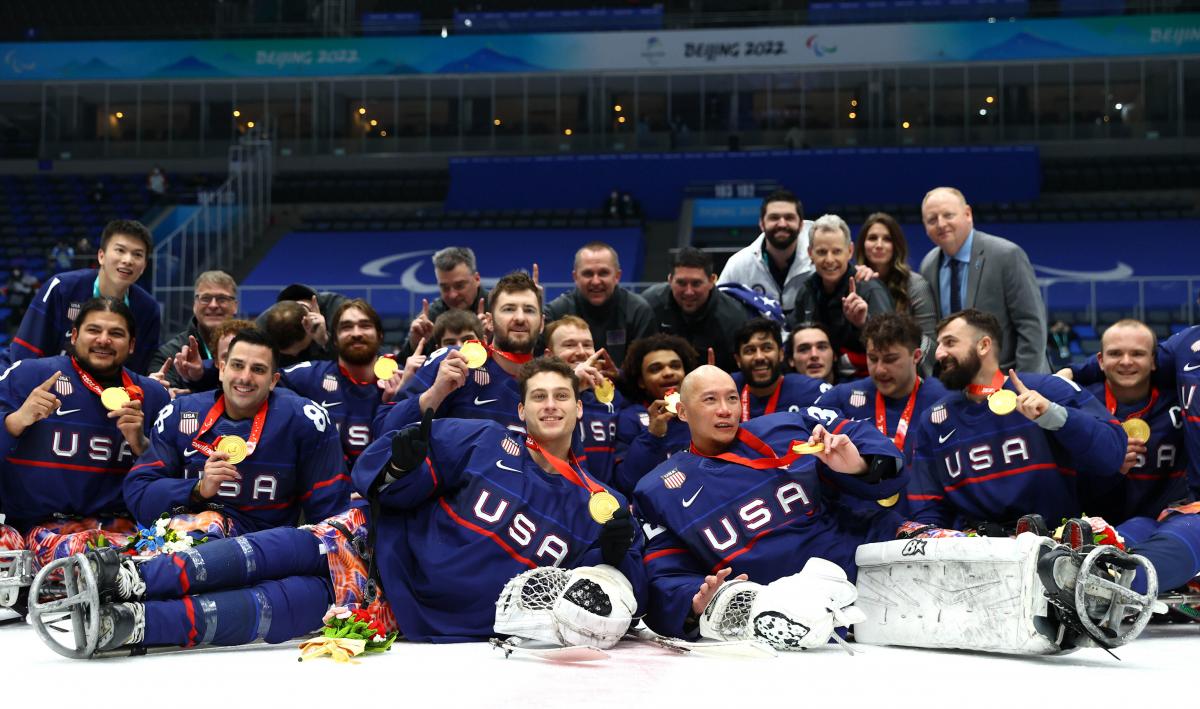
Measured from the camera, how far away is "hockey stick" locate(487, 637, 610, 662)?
424 cm

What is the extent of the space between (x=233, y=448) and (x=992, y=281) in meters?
4.01

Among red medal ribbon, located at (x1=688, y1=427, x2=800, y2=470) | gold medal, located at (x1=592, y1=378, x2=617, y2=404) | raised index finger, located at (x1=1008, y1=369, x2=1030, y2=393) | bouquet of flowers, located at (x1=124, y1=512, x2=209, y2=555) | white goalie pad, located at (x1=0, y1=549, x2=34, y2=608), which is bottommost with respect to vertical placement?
white goalie pad, located at (x1=0, y1=549, x2=34, y2=608)

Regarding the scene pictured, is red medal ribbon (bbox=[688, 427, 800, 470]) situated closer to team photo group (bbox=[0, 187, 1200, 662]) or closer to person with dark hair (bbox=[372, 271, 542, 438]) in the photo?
team photo group (bbox=[0, 187, 1200, 662])

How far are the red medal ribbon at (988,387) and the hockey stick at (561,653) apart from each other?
7.00 ft

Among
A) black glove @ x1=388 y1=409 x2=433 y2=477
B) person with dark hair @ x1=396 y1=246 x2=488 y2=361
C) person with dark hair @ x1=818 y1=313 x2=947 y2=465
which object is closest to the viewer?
black glove @ x1=388 y1=409 x2=433 y2=477

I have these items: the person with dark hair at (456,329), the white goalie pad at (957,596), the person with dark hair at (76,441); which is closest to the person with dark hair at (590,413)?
the person with dark hair at (456,329)

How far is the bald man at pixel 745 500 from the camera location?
4.88 meters

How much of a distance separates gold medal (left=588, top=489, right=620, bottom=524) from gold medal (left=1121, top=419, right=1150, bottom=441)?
102 inches

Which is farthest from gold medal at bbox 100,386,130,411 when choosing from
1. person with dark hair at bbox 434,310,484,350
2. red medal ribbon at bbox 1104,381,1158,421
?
red medal ribbon at bbox 1104,381,1158,421

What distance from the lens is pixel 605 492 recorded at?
15.9 feet

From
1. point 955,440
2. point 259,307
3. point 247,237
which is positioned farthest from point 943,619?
point 247,237

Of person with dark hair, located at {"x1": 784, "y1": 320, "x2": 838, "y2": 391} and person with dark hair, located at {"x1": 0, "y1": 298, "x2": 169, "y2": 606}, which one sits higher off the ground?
person with dark hair, located at {"x1": 784, "y1": 320, "x2": 838, "y2": 391}

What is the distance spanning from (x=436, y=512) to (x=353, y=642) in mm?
824

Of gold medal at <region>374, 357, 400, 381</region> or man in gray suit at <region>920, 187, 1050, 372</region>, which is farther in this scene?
man in gray suit at <region>920, 187, 1050, 372</region>
